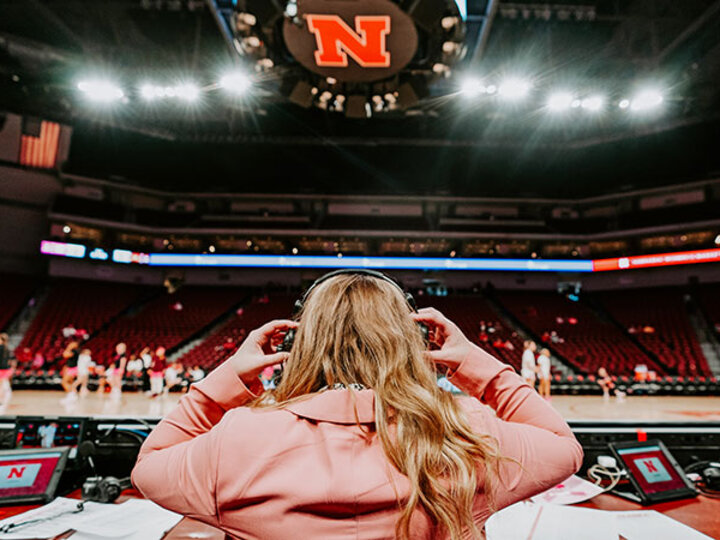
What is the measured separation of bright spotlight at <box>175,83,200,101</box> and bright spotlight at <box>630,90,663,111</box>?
1357cm

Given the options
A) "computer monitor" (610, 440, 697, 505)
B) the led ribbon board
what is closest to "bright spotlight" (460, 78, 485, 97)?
the led ribbon board

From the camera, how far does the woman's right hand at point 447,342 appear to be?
916mm

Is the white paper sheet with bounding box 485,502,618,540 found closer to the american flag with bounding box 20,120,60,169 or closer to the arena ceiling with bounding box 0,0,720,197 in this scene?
the arena ceiling with bounding box 0,0,720,197

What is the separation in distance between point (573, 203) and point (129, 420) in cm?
2110

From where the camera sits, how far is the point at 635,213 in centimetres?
1742

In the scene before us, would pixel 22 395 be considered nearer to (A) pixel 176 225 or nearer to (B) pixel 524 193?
(A) pixel 176 225

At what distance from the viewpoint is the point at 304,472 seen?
65cm

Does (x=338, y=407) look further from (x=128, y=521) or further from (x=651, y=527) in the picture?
(x=651, y=527)

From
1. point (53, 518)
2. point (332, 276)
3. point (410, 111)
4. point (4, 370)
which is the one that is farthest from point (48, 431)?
point (410, 111)

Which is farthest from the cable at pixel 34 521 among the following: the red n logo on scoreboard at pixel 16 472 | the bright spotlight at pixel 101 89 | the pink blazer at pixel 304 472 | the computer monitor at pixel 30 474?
the bright spotlight at pixel 101 89

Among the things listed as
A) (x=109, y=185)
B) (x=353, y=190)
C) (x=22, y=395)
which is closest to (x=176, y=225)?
(x=109, y=185)

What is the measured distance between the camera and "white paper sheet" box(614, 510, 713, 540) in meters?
1.22

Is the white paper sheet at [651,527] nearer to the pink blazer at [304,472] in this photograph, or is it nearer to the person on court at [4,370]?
the pink blazer at [304,472]

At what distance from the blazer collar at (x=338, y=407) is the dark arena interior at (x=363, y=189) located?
172cm
